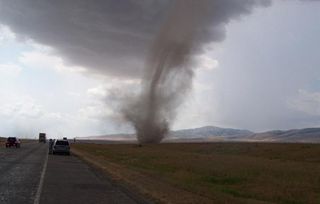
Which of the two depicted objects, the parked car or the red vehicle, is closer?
the parked car

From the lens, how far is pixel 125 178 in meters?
28.0

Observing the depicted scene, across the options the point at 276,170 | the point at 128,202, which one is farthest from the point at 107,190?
the point at 276,170

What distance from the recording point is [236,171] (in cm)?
3675

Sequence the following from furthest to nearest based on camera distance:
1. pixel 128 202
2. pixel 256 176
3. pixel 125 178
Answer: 1. pixel 256 176
2. pixel 125 178
3. pixel 128 202

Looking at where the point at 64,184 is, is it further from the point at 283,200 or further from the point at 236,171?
the point at 236,171

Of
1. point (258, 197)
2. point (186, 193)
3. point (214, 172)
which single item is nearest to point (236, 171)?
point (214, 172)

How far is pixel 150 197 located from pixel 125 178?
8887 millimetres

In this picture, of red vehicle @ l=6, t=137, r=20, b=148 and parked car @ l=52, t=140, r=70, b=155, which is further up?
red vehicle @ l=6, t=137, r=20, b=148

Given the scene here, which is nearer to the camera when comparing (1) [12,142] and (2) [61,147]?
(2) [61,147]

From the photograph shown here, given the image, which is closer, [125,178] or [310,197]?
[310,197]

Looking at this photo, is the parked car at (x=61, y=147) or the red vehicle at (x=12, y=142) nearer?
the parked car at (x=61, y=147)

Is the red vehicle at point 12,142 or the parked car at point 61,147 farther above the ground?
the red vehicle at point 12,142

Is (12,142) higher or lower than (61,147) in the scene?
higher

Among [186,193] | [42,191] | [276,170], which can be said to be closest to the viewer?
[42,191]
